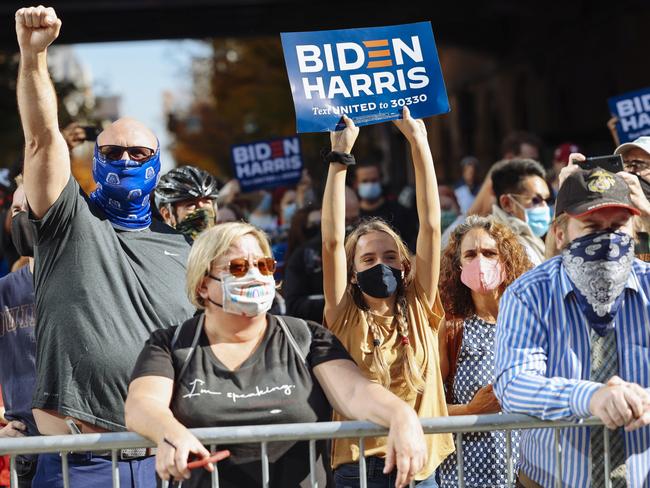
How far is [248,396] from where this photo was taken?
4062 mm

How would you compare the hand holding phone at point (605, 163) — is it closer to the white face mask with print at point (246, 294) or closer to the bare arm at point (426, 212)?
the bare arm at point (426, 212)

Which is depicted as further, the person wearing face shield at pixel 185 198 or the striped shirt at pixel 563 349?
the person wearing face shield at pixel 185 198

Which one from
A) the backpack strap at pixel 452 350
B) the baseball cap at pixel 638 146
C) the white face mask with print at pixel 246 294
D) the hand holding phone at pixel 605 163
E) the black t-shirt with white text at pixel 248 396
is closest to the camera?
the black t-shirt with white text at pixel 248 396

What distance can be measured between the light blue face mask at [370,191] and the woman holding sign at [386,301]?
218 inches

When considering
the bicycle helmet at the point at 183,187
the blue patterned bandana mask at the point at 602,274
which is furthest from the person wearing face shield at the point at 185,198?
the blue patterned bandana mask at the point at 602,274

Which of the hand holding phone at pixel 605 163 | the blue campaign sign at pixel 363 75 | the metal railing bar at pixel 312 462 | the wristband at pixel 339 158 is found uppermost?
the blue campaign sign at pixel 363 75

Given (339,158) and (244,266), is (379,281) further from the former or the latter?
(244,266)

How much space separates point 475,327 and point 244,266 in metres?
1.67

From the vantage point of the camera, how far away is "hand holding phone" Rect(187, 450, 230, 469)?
3754 mm

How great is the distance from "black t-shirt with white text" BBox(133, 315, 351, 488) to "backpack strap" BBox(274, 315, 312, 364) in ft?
0.07

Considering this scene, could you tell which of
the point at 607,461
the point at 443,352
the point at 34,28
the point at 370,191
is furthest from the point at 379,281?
the point at 370,191

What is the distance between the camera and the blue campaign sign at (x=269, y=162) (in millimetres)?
12719

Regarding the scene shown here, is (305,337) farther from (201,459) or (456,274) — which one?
(456,274)

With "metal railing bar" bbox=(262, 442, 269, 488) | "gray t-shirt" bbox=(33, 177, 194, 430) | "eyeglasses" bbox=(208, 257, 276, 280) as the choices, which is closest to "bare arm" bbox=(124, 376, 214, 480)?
"metal railing bar" bbox=(262, 442, 269, 488)
